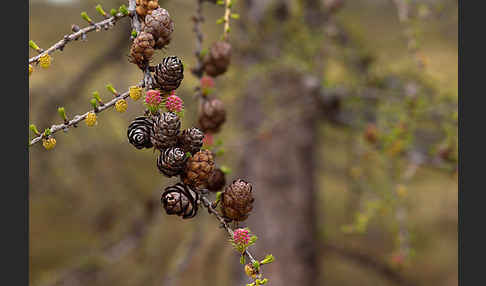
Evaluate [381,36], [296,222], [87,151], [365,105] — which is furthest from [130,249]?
[381,36]

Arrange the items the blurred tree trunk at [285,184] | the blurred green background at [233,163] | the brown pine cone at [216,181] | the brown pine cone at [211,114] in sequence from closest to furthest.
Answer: the brown pine cone at [216,181] < the brown pine cone at [211,114] < the blurred green background at [233,163] < the blurred tree trunk at [285,184]

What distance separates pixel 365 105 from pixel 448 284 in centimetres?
422

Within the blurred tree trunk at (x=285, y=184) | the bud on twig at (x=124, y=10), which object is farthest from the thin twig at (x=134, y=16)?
the blurred tree trunk at (x=285, y=184)

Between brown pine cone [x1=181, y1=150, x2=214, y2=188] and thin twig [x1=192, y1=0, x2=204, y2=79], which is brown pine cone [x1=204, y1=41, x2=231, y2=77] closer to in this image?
thin twig [x1=192, y1=0, x2=204, y2=79]

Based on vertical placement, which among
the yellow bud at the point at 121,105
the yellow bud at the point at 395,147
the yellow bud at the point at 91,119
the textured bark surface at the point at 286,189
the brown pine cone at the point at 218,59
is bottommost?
the yellow bud at the point at 91,119

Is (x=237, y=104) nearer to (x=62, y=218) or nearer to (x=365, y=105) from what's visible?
(x=365, y=105)

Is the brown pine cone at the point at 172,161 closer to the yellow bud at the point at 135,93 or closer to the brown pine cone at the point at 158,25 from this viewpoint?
the yellow bud at the point at 135,93

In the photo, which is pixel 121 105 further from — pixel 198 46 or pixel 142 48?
pixel 198 46

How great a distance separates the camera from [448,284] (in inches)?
239

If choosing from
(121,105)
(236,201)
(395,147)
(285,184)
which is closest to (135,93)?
(121,105)

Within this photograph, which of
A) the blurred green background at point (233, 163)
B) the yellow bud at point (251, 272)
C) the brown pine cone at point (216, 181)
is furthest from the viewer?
the blurred green background at point (233, 163)

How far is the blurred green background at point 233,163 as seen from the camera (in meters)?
2.65

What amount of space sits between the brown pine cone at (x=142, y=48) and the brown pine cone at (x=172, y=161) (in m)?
0.18

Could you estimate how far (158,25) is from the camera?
2.72 feet
